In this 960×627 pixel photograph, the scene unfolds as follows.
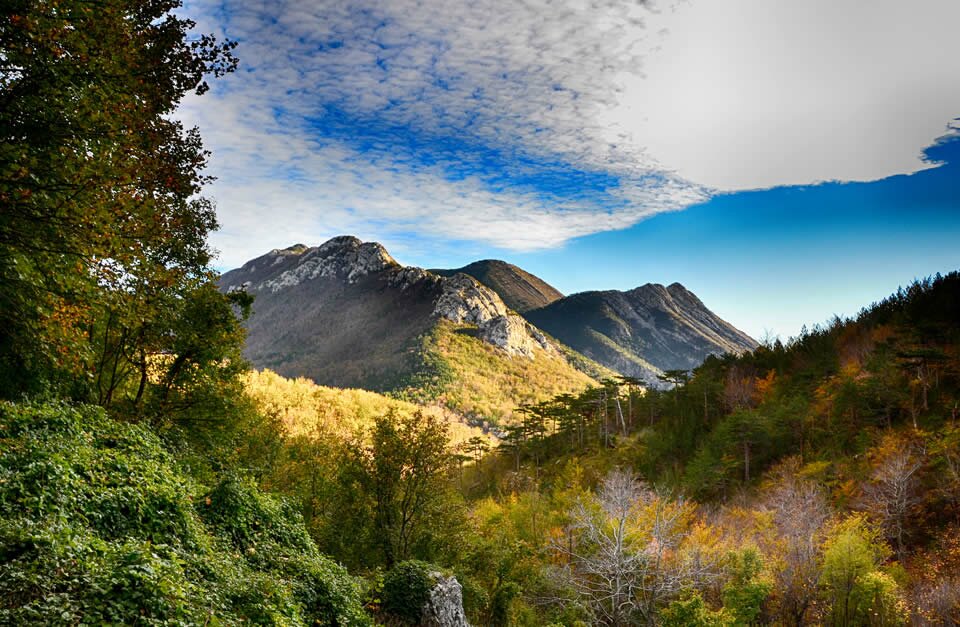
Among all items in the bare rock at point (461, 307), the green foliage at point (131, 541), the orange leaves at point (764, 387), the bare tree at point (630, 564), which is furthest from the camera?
the bare rock at point (461, 307)

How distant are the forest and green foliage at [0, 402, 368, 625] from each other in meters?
0.05

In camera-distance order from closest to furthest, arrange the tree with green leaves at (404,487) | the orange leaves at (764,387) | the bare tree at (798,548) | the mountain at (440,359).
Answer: the bare tree at (798,548) < the tree with green leaves at (404,487) < the orange leaves at (764,387) < the mountain at (440,359)

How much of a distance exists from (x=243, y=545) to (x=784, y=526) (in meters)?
27.6

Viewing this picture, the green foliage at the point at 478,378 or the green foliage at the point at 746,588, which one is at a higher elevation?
the green foliage at the point at 478,378

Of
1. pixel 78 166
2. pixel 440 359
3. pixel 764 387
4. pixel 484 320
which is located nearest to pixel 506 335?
pixel 484 320

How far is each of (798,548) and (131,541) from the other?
2769 cm

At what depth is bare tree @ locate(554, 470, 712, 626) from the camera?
808 inches

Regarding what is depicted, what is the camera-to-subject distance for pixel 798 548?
73.4ft

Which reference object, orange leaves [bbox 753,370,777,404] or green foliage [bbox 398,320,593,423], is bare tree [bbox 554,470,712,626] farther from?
green foliage [bbox 398,320,593,423]

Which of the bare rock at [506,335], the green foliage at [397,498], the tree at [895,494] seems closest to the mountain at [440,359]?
the bare rock at [506,335]

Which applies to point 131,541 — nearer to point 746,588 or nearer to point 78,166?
point 78,166

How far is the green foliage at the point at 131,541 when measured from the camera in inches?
217

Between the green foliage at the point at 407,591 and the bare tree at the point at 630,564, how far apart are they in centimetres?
789

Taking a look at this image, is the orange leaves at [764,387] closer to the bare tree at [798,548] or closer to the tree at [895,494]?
the tree at [895,494]
